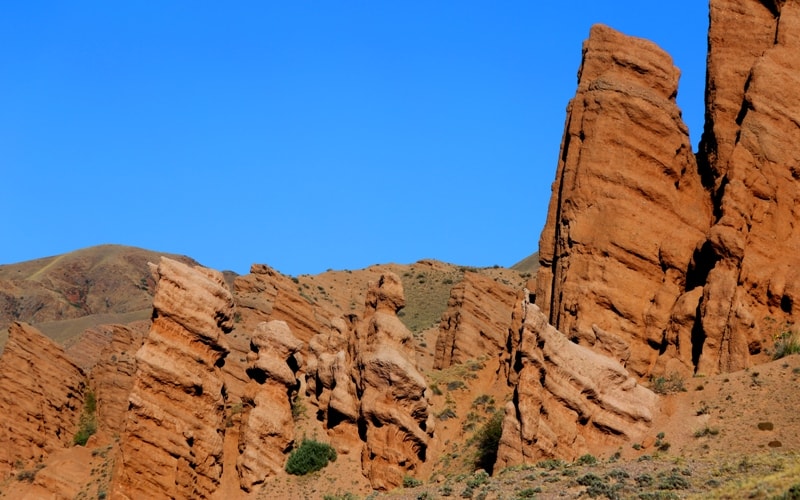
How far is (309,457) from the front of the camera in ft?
219

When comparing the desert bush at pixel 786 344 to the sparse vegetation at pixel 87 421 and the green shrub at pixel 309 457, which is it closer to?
the green shrub at pixel 309 457

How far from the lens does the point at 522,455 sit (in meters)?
57.2

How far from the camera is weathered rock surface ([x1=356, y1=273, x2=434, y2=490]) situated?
64.5 m

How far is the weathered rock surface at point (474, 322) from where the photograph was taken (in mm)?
79312

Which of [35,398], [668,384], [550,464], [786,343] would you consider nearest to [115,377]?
[35,398]

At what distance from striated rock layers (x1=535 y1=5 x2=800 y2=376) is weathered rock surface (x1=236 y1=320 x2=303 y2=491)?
11.5 metres

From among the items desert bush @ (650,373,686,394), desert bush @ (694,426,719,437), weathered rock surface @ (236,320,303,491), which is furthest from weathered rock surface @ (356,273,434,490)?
desert bush @ (694,426,719,437)

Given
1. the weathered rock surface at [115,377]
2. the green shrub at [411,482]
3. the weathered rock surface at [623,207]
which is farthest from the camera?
the weathered rock surface at [115,377]

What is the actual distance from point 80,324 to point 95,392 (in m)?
82.6

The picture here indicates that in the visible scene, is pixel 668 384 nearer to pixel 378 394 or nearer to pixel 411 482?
pixel 411 482

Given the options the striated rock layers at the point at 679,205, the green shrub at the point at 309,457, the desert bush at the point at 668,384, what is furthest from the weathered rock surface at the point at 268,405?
the desert bush at the point at 668,384

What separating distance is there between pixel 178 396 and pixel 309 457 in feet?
20.1

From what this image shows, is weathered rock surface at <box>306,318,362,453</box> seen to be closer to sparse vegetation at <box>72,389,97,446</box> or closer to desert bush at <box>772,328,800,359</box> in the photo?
sparse vegetation at <box>72,389,97,446</box>

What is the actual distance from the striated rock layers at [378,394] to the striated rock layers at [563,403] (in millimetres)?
7022
